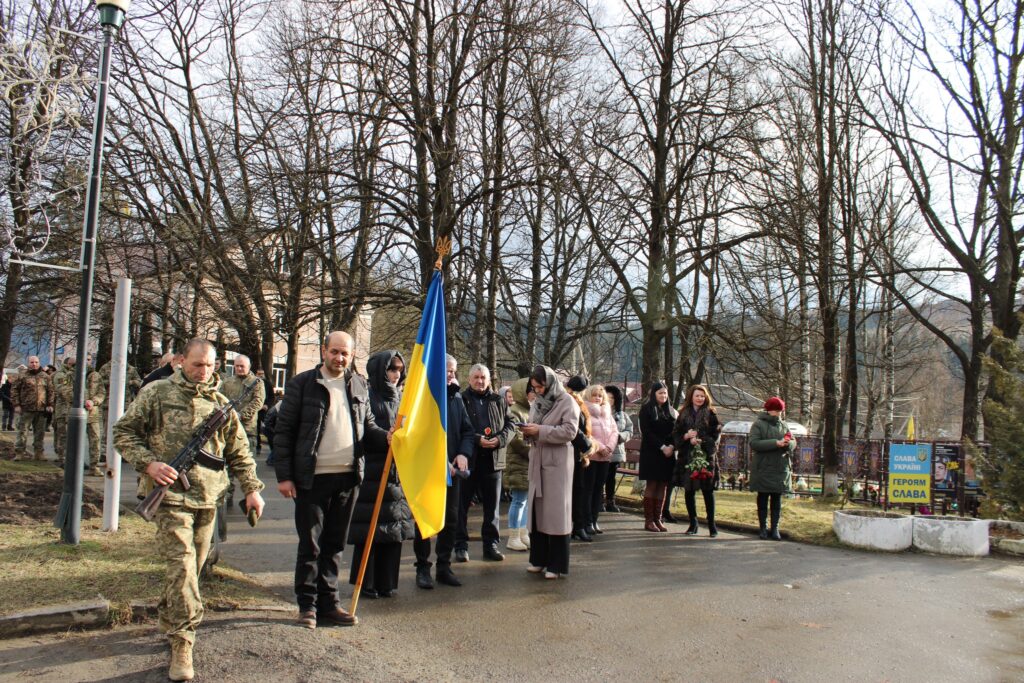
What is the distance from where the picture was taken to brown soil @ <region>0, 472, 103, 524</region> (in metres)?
7.69

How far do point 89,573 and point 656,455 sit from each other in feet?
22.0

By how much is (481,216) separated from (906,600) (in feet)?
32.3

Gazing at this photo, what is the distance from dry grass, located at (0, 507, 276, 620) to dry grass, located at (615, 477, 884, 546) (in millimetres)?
6974

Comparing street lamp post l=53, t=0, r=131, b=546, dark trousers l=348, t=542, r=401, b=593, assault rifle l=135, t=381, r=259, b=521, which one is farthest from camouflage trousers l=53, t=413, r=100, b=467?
assault rifle l=135, t=381, r=259, b=521

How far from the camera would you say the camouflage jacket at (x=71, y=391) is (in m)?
12.2

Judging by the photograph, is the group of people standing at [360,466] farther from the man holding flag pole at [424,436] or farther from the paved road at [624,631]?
the paved road at [624,631]

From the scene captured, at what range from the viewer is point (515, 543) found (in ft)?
28.1

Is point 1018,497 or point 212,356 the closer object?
point 212,356

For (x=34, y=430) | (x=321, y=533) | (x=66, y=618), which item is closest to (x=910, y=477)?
(x=321, y=533)

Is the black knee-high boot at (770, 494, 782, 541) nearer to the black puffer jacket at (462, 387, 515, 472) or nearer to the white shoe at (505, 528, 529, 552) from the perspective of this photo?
the white shoe at (505, 528, 529, 552)

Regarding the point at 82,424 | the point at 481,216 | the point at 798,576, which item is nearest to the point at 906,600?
the point at 798,576

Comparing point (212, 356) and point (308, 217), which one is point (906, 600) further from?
point (308, 217)

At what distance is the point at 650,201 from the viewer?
14.0m

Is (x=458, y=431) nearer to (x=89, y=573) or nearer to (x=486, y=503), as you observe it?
(x=486, y=503)
